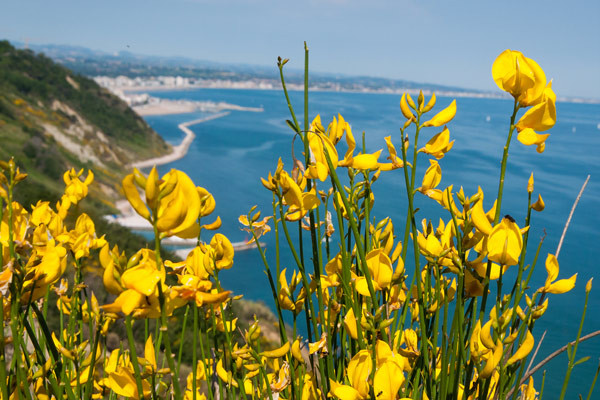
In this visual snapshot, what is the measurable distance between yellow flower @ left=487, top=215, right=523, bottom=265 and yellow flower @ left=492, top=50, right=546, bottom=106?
0.17 m

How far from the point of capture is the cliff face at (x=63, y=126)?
16.1m

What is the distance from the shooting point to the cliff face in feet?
53.0

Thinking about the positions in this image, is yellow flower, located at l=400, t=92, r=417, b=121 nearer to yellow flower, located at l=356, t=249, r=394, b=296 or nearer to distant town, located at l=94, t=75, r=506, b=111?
yellow flower, located at l=356, t=249, r=394, b=296

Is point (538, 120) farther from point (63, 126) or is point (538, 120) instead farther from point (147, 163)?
point (147, 163)

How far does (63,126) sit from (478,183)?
20606 millimetres

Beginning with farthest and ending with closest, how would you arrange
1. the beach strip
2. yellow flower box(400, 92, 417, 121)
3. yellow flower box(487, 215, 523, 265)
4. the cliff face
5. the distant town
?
the distant town, the beach strip, the cliff face, yellow flower box(400, 92, 417, 121), yellow flower box(487, 215, 523, 265)

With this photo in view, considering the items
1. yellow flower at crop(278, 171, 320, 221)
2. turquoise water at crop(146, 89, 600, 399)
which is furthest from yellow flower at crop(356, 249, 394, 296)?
turquoise water at crop(146, 89, 600, 399)

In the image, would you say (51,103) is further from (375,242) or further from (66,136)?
(375,242)

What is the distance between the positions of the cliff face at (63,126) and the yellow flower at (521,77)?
14.5 meters

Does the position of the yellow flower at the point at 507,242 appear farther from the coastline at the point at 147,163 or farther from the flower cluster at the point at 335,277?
the coastline at the point at 147,163

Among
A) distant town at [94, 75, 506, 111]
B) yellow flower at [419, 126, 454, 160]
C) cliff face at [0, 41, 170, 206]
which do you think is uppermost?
distant town at [94, 75, 506, 111]

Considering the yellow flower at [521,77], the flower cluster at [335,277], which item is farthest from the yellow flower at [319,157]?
the yellow flower at [521,77]

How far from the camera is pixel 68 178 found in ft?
3.45

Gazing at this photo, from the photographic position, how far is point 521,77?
59 centimetres
